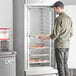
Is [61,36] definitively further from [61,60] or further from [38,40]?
[38,40]

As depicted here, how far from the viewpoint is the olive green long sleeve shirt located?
4062mm

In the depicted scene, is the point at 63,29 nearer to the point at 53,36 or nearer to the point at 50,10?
the point at 53,36

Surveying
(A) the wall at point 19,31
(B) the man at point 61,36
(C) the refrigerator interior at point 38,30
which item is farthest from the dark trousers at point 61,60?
(A) the wall at point 19,31

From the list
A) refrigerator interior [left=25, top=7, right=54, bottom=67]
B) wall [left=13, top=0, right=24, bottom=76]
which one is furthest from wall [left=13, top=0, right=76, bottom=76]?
refrigerator interior [left=25, top=7, right=54, bottom=67]

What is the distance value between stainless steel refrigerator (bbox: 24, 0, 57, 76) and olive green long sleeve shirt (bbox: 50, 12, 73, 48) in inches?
12.0

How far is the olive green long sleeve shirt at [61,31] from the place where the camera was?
13.3 feet

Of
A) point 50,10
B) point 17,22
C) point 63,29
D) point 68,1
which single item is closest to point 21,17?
point 17,22

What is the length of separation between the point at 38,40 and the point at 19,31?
596mm

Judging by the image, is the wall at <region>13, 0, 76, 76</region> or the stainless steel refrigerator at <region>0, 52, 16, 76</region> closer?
the stainless steel refrigerator at <region>0, 52, 16, 76</region>

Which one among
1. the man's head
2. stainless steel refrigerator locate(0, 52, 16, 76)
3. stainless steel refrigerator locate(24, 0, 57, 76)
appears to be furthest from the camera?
stainless steel refrigerator locate(24, 0, 57, 76)

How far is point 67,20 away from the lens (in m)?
4.16

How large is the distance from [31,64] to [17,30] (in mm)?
884

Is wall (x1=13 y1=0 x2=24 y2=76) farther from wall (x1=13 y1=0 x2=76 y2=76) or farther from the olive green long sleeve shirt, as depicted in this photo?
the olive green long sleeve shirt

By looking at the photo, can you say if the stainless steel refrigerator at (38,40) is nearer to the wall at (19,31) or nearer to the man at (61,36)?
the wall at (19,31)
